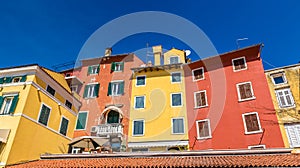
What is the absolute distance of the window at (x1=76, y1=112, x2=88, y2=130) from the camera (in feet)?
74.8

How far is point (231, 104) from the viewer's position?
19.8m

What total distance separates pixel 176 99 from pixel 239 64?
7822mm

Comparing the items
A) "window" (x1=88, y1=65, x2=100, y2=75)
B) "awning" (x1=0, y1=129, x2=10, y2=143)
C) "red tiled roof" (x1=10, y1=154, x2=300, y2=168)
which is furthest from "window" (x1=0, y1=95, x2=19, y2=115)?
"window" (x1=88, y1=65, x2=100, y2=75)

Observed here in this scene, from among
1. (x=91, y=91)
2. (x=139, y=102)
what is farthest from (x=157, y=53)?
(x=91, y=91)

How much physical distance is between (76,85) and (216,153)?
64.9 feet

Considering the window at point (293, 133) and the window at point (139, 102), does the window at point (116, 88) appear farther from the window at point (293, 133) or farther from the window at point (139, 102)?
the window at point (293, 133)

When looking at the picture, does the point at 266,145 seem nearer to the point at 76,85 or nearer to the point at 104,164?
the point at 104,164

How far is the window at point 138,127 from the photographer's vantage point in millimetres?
21614

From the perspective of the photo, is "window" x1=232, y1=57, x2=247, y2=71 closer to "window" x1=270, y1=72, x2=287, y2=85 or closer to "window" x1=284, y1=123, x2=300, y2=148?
"window" x1=270, y1=72, x2=287, y2=85

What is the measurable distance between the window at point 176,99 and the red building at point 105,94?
537 centimetres

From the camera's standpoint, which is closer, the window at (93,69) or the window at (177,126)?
the window at (177,126)

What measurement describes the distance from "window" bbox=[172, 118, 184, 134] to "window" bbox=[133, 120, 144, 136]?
11.5 ft

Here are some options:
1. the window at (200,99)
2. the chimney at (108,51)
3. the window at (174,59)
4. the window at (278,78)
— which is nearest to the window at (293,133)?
the window at (278,78)

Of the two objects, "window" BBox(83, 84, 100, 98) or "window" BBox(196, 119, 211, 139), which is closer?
"window" BBox(196, 119, 211, 139)
